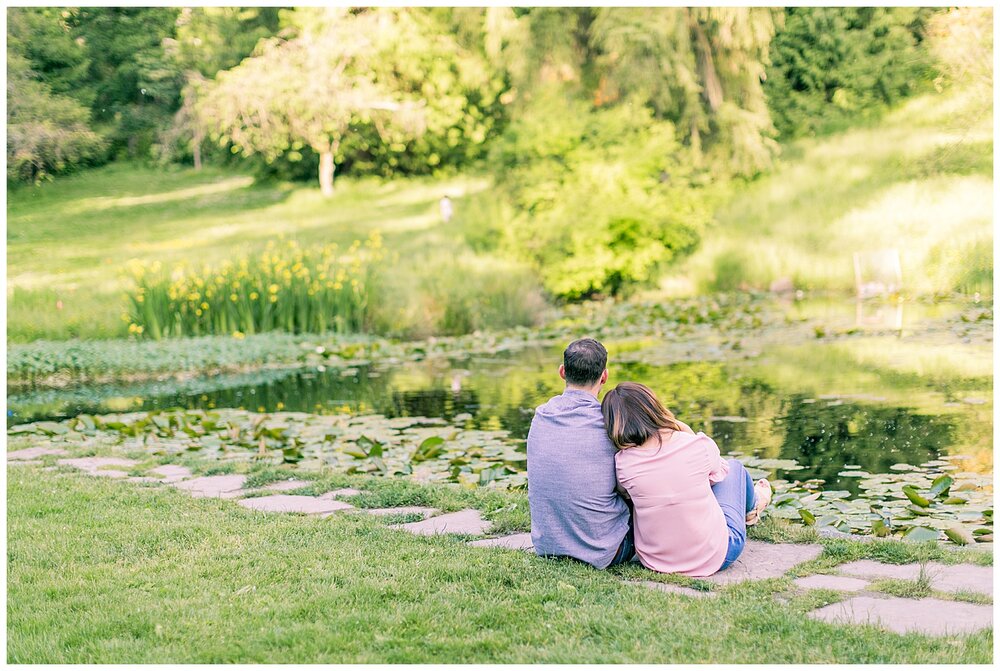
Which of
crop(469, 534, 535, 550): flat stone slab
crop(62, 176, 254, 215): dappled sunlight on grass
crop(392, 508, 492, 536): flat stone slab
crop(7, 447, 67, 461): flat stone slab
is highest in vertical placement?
crop(62, 176, 254, 215): dappled sunlight on grass

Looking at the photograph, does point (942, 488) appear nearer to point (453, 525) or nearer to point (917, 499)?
point (917, 499)

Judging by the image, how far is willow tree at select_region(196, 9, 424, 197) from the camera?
2394 centimetres

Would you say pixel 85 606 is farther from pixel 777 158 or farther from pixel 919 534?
pixel 777 158

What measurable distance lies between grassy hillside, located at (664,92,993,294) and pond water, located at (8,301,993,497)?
8.90 feet

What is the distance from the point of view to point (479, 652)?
10.8ft

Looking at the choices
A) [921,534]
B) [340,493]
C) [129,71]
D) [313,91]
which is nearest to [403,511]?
[340,493]

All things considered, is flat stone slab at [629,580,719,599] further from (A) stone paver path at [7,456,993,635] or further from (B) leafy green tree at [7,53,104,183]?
(B) leafy green tree at [7,53,104,183]

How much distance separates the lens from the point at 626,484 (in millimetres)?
4332

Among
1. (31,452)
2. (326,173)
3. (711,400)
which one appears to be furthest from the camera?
(326,173)

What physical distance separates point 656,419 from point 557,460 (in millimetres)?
469

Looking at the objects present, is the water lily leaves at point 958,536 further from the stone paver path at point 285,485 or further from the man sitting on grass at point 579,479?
the stone paver path at point 285,485

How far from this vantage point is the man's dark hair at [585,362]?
4.43 meters

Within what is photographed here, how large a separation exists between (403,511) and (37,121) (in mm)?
14500

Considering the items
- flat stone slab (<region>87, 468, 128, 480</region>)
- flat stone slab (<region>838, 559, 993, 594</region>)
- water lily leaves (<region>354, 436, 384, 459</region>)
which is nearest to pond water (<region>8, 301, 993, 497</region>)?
water lily leaves (<region>354, 436, 384, 459</region>)
